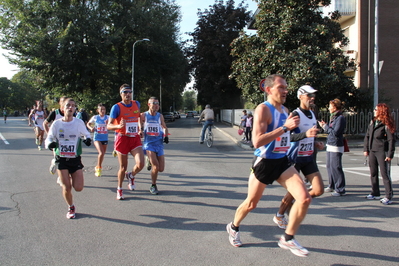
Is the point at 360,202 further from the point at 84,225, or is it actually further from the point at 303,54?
the point at 303,54

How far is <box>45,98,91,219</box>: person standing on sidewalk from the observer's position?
4.88 meters

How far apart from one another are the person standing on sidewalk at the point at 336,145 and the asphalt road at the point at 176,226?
0.87 feet

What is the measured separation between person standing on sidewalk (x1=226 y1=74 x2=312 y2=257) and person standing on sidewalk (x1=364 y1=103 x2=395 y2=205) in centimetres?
303

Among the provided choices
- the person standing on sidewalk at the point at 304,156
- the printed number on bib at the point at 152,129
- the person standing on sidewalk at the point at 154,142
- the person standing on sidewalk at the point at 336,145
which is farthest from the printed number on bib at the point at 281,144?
the printed number on bib at the point at 152,129

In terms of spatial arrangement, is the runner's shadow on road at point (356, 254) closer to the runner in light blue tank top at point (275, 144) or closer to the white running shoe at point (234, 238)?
the white running shoe at point (234, 238)

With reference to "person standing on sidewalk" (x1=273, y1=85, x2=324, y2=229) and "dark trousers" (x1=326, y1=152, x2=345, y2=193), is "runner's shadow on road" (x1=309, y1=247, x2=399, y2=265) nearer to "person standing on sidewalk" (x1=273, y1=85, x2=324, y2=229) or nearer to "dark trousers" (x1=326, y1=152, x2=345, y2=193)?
"person standing on sidewalk" (x1=273, y1=85, x2=324, y2=229)

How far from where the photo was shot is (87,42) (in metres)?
29.7

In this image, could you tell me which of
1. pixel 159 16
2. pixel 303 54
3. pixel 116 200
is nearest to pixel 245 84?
pixel 303 54

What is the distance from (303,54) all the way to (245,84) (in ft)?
13.1

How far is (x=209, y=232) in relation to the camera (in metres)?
4.38

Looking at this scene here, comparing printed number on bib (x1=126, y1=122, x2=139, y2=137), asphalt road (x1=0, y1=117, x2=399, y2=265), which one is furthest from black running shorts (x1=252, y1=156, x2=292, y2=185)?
printed number on bib (x1=126, y1=122, x2=139, y2=137)

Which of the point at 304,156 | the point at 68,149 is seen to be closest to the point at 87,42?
the point at 68,149

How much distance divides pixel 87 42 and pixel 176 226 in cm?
2850

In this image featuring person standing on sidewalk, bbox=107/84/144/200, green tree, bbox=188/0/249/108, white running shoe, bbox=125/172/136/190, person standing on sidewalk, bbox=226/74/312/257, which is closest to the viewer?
person standing on sidewalk, bbox=226/74/312/257
